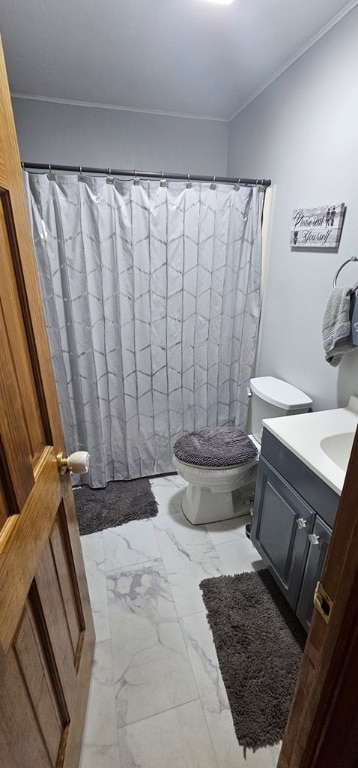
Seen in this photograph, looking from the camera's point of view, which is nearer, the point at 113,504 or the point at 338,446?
the point at 338,446

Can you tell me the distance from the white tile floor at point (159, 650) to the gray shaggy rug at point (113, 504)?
63mm

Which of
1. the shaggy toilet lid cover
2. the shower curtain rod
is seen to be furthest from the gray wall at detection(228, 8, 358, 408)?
the shaggy toilet lid cover

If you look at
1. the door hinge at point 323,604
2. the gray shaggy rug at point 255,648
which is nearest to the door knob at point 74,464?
the door hinge at point 323,604

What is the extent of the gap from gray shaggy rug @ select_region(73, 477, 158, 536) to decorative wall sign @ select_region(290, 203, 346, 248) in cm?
169

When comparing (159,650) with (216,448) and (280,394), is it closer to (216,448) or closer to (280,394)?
(216,448)

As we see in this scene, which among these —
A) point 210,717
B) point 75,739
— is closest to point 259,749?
point 210,717

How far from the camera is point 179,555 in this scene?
174 cm

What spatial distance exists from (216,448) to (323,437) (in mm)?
662

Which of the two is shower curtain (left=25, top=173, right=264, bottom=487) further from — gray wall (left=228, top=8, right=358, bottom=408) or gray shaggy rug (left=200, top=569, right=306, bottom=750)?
gray shaggy rug (left=200, top=569, right=306, bottom=750)

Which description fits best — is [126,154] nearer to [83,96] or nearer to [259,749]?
[83,96]

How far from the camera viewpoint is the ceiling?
4.14 ft

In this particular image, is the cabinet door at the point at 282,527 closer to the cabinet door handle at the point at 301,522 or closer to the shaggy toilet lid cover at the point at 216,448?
the cabinet door handle at the point at 301,522

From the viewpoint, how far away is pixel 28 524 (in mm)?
669

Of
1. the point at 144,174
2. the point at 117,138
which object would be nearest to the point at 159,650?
the point at 144,174
